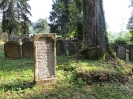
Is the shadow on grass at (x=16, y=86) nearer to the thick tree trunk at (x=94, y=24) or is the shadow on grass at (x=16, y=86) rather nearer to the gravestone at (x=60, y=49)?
the thick tree trunk at (x=94, y=24)

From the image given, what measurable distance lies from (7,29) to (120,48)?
84.9ft

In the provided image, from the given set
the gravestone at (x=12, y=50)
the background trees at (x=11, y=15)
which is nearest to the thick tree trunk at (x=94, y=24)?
the gravestone at (x=12, y=50)

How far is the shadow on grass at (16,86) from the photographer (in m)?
4.79

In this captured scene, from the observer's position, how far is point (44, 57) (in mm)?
5379

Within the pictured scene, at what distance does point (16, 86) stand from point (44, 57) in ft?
3.44

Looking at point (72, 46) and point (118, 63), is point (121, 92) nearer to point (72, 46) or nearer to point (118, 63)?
point (118, 63)

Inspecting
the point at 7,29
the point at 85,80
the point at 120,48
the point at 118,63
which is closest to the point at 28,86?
the point at 85,80

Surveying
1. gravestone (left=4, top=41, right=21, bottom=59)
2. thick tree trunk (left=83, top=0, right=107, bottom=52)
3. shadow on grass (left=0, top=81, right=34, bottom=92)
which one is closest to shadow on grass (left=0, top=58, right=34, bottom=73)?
shadow on grass (left=0, top=81, right=34, bottom=92)

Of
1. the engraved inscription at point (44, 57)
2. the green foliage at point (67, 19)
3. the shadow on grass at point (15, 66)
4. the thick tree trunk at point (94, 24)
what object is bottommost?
the shadow on grass at point (15, 66)

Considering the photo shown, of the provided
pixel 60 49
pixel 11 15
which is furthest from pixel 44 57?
pixel 11 15

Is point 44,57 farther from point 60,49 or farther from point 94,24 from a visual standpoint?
point 60,49

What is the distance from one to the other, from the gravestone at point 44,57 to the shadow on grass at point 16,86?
23 centimetres

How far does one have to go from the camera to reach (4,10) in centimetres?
3347

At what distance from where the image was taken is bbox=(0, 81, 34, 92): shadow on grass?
4.79 metres
